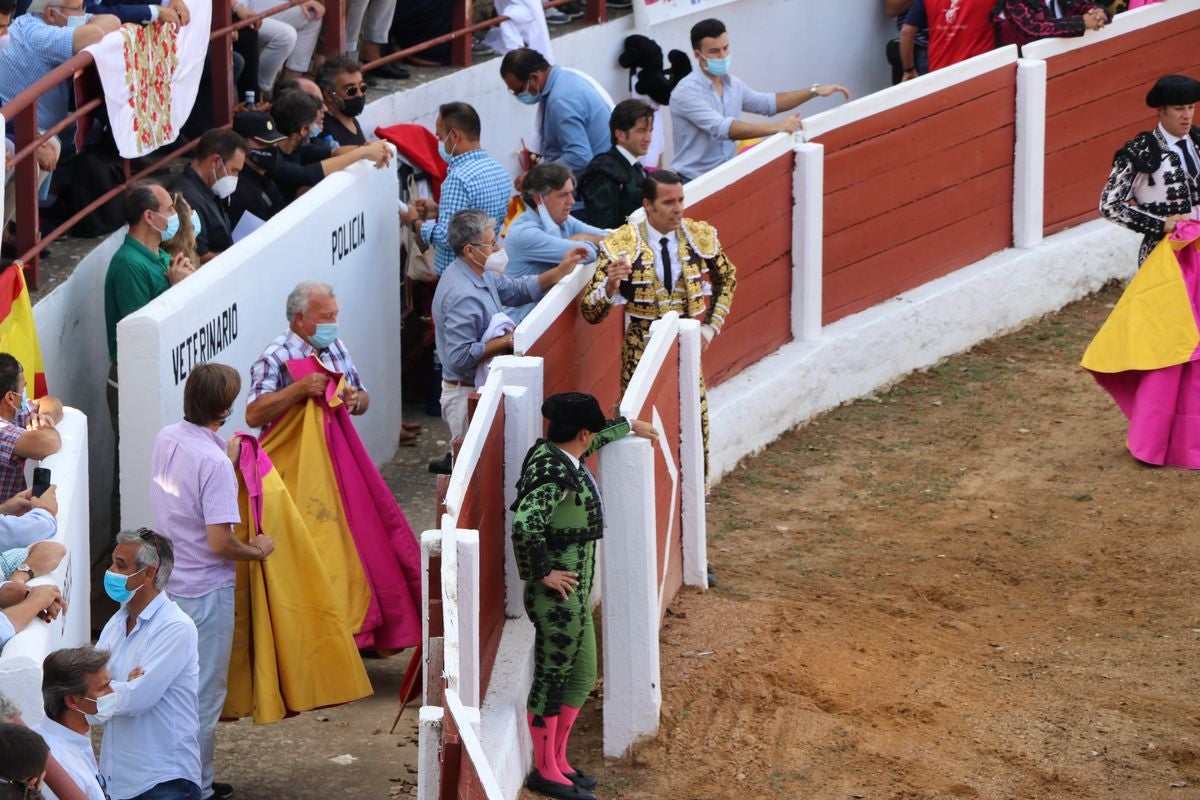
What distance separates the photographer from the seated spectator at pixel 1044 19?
12.3 metres

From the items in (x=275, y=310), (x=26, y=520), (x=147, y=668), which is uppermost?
(x=26, y=520)

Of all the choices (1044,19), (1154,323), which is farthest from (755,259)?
(1044,19)

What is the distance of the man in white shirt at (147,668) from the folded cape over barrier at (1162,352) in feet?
17.6

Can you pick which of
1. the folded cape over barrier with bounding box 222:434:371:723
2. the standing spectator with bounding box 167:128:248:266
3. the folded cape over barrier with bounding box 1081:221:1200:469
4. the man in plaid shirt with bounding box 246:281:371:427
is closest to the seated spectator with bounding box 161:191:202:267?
the standing spectator with bounding box 167:128:248:266

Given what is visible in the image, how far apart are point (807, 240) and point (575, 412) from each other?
4.61m

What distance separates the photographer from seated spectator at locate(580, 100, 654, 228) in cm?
934

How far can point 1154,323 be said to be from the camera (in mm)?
9727

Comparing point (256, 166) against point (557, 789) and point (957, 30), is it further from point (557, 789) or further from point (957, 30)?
point (957, 30)

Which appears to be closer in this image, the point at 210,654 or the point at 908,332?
the point at 210,654

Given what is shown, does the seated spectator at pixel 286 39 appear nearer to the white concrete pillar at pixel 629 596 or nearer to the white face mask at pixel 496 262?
the white face mask at pixel 496 262

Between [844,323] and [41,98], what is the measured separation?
15.3 ft

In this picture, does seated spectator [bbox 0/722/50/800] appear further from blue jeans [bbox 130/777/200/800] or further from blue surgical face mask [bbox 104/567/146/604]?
blue jeans [bbox 130/777/200/800]

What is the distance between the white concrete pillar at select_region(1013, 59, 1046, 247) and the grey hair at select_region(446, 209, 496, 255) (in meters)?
5.01

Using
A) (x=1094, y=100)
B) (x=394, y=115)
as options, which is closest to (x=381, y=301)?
(x=394, y=115)
